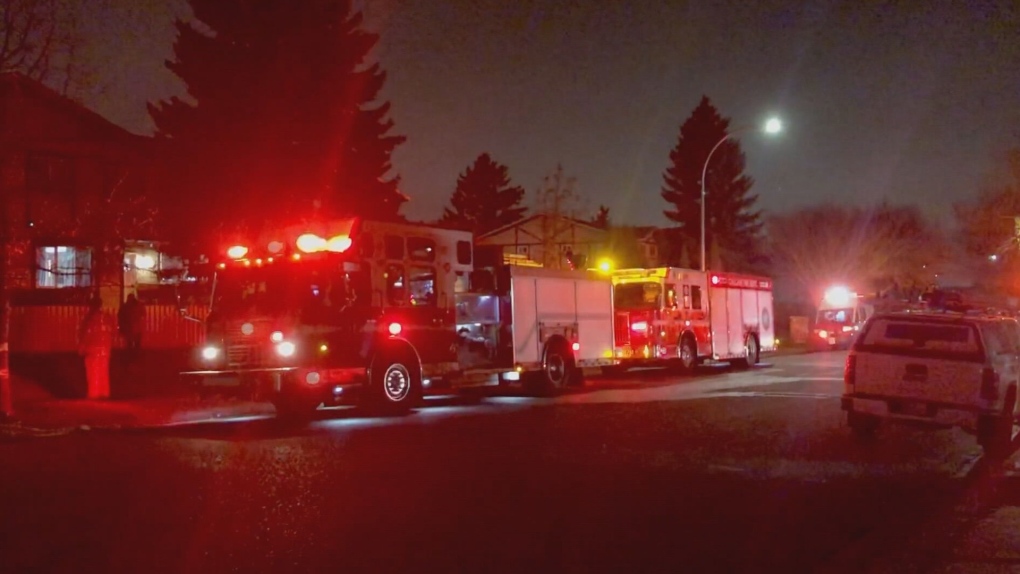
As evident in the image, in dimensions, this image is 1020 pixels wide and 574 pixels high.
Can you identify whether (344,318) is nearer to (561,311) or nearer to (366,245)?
(366,245)

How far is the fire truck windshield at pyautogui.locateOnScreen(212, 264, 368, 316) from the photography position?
52.5 feet

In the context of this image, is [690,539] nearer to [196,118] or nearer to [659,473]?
[659,473]

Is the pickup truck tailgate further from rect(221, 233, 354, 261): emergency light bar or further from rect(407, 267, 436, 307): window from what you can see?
rect(221, 233, 354, 261): emergency light bar

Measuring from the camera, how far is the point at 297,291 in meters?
16.0

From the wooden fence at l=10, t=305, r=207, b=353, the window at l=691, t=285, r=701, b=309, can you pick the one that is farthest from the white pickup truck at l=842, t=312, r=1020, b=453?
the wooden fence at l=10, t=305, r=207, b=353

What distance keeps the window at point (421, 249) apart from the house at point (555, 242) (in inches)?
138

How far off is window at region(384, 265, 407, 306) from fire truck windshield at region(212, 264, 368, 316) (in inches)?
23.8

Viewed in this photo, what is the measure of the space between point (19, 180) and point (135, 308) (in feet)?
17.0

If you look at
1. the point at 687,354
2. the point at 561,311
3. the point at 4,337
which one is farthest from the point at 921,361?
the point at 687,354

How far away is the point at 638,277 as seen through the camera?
25781 mm

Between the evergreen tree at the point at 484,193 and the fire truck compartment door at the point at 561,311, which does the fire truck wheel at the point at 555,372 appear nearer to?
the fire truck compartment door at the point at 561,311

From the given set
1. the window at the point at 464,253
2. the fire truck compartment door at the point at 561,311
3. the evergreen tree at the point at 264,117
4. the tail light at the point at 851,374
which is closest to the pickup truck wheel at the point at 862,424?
the tail light at the point at 851,374

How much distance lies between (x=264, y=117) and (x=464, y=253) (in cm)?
1296

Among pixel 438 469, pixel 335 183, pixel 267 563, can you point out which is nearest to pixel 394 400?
pixel 438 469
